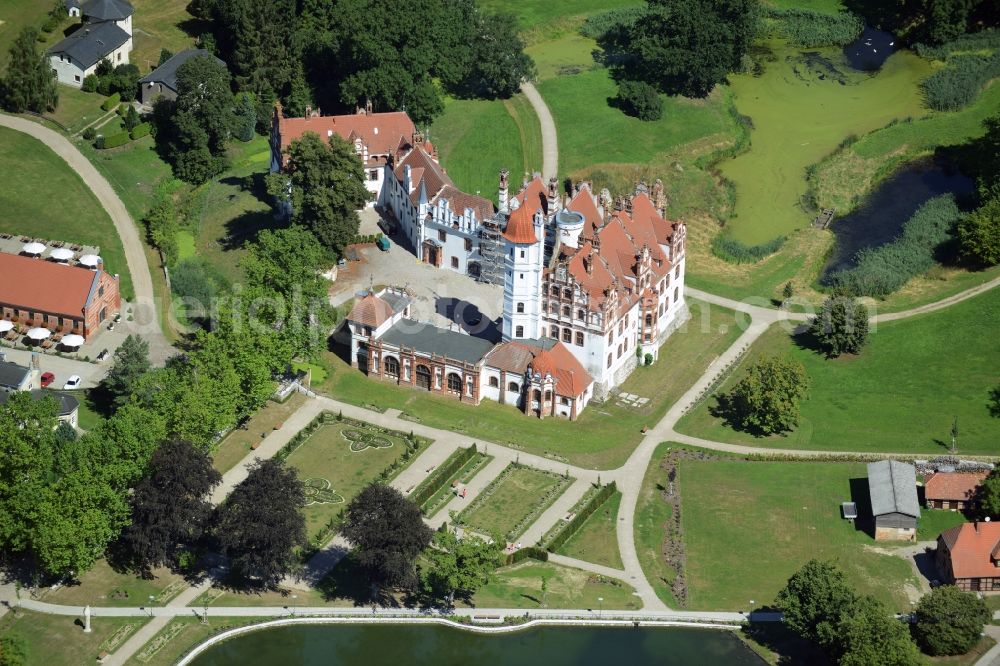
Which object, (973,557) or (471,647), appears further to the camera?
(973,557)

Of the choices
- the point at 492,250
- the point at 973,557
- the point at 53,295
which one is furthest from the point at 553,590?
the point at 53,295

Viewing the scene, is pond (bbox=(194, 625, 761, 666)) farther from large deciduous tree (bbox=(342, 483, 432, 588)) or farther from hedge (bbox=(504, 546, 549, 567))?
hedge (bbox=(504, 546, 549, 567))

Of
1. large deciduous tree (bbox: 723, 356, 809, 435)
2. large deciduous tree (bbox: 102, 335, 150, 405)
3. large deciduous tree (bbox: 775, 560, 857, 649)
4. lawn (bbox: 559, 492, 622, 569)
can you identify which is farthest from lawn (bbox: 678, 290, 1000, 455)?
large deciduous tree (bbox: 102, 335, 150, 405)

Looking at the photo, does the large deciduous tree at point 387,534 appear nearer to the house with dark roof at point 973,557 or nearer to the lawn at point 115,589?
the lawn at point 115,589

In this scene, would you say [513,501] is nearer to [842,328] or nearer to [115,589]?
[115,589]

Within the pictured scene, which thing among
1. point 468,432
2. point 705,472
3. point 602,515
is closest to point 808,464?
point 705,472

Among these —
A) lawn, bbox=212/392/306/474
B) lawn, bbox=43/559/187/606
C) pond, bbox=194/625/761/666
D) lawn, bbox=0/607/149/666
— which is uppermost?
lawn, bbox=212/392/306/474

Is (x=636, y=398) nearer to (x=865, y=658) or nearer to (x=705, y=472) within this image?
(x=705, y=472)
